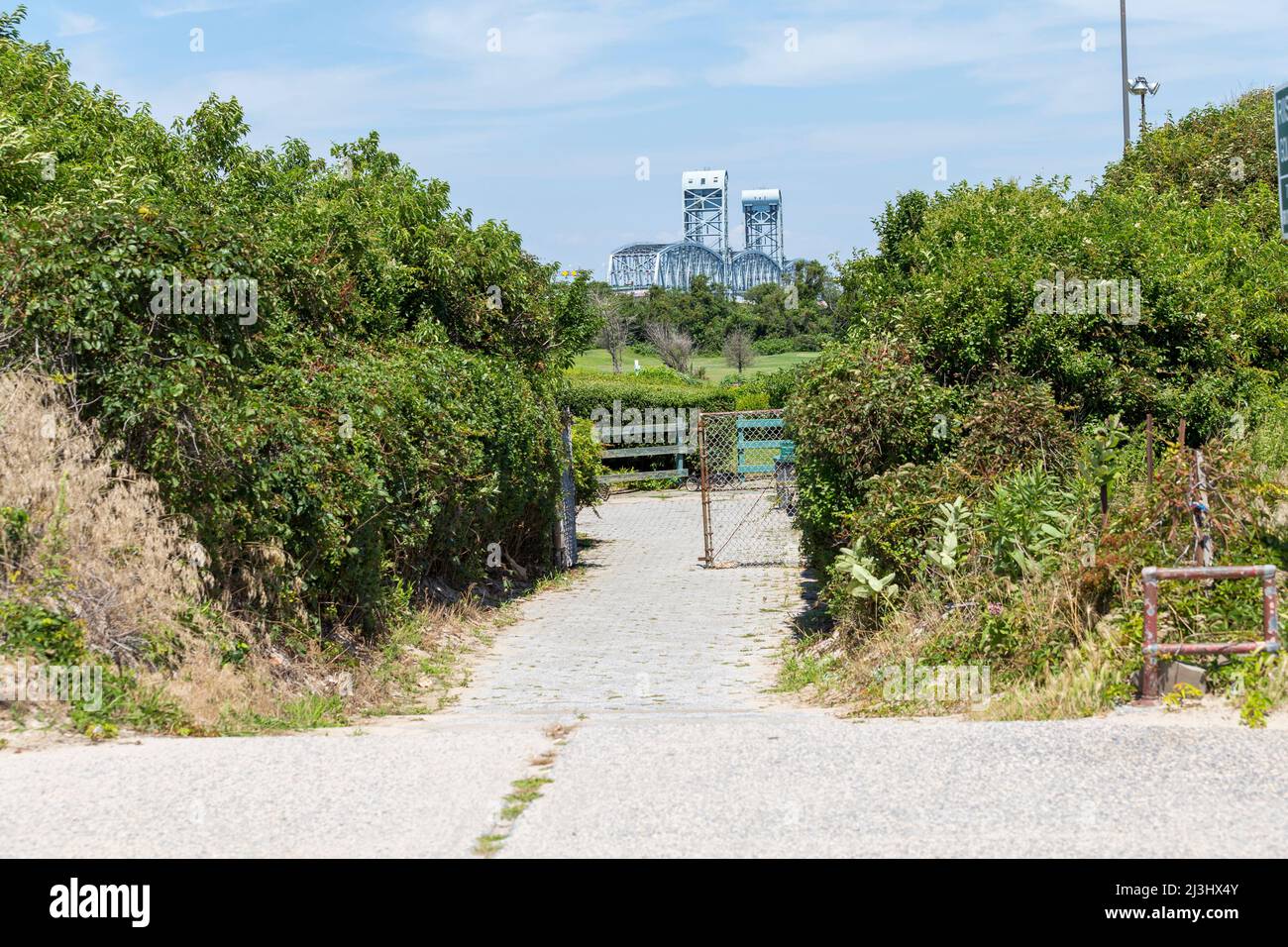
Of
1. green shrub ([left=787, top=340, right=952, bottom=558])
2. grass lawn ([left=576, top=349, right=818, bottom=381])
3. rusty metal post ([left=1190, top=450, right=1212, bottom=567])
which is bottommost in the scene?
rusty metal post ([left=1190, top=450, right=1212, bottom=567])

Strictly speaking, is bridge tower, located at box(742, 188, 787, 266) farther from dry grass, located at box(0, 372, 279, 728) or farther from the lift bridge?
dry grass, located at box(0, 372, 279, 728)

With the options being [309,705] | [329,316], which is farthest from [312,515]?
[329,316]

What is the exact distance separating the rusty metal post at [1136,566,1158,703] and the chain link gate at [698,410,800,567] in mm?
Result: 6302

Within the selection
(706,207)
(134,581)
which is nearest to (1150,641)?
(134,581)

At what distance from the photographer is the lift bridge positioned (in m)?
98.1

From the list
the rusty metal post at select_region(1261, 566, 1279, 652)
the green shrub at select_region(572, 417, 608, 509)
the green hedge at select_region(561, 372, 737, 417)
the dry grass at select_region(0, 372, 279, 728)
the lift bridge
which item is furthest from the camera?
the lift bridge

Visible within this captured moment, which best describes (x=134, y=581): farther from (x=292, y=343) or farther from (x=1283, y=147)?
(x=1283, y=147)

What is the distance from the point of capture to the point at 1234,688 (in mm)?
6441

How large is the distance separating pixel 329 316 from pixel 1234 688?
9.21 meters

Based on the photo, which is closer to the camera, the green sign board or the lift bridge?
the green sign board

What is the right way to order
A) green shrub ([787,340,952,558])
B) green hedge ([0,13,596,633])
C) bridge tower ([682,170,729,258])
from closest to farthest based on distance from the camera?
1. green hedge ([0,13,596,633])
2. green shrub ([787,340,952,558])
3. bridge tower ([682,170,729,258])

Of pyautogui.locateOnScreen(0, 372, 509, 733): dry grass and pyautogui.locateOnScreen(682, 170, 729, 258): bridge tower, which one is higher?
pyautogui.locateOnScreen(682, 170, 729, 258): bridge tower

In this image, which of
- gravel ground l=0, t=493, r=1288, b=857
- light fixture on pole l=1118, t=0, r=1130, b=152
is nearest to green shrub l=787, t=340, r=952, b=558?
gravel ground l=0, t=493, r=1288, b=857
